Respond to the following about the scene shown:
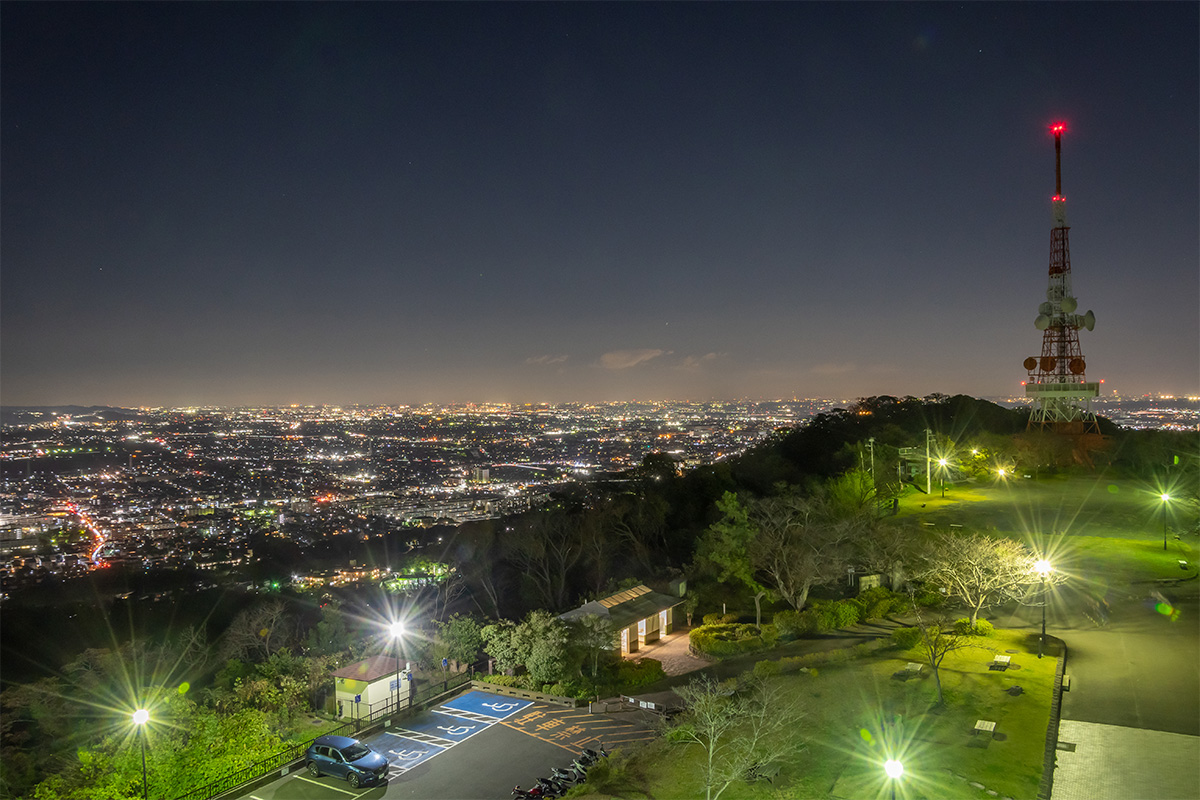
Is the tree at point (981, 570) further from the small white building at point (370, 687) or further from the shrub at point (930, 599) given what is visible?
the small white building at point (370, 687)

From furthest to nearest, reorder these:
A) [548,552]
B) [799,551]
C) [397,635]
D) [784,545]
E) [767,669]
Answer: [548,552], [784,545], [799,551], [397,635], [767,669]

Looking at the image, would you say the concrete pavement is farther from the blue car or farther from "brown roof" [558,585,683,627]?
the blue car

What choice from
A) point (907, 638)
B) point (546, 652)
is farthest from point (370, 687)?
point (907, 638)

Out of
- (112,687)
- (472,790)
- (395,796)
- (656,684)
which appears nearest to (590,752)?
(472,790)

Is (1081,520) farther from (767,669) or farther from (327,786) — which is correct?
(327,786)

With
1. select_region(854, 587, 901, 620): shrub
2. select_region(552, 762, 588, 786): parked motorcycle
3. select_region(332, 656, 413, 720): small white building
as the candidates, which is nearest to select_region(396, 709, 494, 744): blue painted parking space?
select_region(332, 656, 413, 720): small white building

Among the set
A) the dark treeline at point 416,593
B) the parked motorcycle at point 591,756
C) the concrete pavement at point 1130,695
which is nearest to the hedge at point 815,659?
the concrete pavement at point 1130,695
